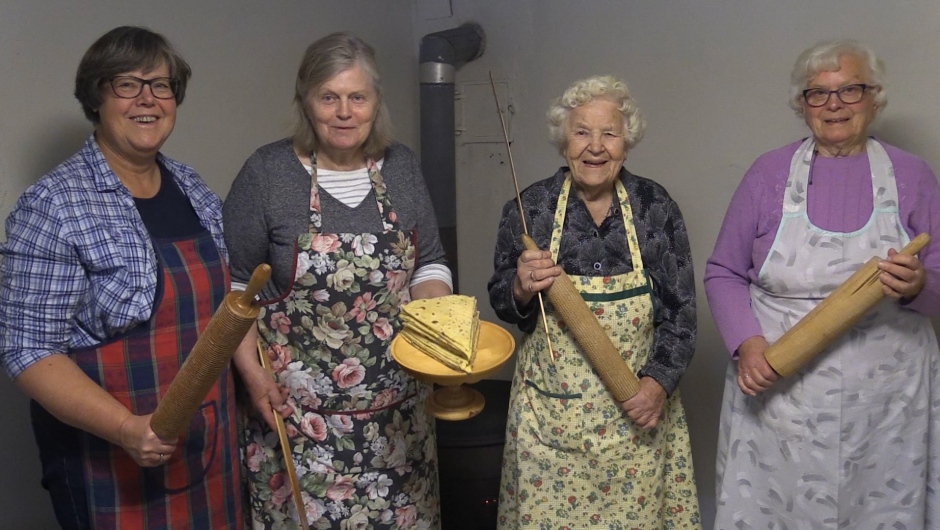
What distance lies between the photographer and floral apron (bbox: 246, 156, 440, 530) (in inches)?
72.9

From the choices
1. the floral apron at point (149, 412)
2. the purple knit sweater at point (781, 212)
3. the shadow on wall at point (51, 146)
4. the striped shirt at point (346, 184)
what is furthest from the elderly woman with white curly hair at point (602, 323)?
the shadow on wall at point (51, 146)

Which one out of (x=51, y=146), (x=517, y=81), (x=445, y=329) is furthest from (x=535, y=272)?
(x=517, y=81)

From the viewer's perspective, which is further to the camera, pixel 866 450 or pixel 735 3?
pixel 735 3

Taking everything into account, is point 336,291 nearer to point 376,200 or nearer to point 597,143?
point 376,200

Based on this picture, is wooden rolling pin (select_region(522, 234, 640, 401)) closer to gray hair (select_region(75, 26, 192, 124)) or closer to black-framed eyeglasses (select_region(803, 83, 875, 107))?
black-framed eyeglasses (select_region(803, 83, 875, 107))

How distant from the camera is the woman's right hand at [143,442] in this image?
145cm

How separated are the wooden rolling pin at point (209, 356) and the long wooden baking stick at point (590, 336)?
71cm

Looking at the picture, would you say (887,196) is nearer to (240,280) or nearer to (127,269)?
(240,280)

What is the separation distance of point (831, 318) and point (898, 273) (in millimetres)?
160

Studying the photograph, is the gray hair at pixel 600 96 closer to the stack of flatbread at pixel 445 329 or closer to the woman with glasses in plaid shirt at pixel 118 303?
the stack of flatbread at pixel 445 329

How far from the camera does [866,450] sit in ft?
6.15

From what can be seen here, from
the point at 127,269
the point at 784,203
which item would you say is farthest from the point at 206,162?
the point at 784,203

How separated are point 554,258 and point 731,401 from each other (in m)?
0.60

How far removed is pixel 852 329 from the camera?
6.08 ft
